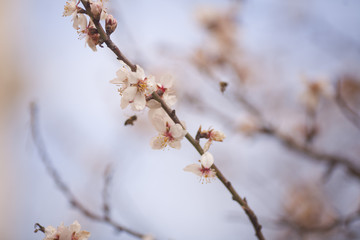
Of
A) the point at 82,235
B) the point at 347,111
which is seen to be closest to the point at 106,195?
the point at 82,235

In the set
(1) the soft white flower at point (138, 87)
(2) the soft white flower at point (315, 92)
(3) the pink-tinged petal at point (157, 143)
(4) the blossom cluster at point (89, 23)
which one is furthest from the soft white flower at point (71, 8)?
(2) the soft white flower at point (315, 92)

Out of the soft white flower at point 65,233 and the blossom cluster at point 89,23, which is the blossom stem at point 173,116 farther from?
the soft white flower at point 65,233

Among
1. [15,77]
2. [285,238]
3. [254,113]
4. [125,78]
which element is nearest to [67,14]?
[125,78]

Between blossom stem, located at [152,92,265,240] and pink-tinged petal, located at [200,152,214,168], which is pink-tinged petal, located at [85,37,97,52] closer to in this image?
blossom stem, located at [152,92,265,240]

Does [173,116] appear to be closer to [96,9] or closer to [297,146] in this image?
[96,9]

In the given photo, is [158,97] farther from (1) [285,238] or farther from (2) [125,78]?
(1) [285,238]

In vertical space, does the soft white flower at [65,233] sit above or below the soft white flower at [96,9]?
below
